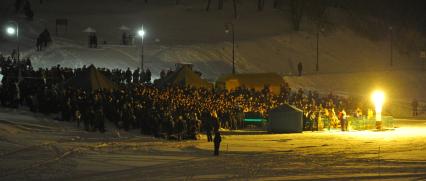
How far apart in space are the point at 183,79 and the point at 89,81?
7.63 m

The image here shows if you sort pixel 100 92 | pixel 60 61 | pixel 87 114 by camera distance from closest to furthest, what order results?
pixel 87 114 < pixel 100 92 < pixel 60 61

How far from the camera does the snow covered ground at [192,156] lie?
18.5 meters

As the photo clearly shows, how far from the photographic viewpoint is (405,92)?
5875 cm

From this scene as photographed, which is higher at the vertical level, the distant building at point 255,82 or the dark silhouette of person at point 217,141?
the distant building at point 255,82

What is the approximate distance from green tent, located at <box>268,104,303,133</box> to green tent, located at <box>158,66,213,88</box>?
5962mm

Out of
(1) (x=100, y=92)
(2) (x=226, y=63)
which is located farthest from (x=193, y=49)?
(1) (x=100, y=92)

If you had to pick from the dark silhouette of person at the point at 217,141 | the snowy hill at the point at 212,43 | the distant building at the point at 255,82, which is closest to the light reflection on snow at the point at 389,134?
the dark silhouette of person at the point at 217,141

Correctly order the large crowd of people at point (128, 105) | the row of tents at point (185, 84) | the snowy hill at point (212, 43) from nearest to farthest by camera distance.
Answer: the large crowd of people at point (128, 105), the row of tents at point (185, 84), the snowy hill at point (212, 43)

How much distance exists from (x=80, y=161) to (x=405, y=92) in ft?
140

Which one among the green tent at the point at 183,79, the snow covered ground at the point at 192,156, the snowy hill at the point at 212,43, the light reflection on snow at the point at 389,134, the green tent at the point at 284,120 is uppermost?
the snowy hill at the point at 212,43

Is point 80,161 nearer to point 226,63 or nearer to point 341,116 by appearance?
point 341,116

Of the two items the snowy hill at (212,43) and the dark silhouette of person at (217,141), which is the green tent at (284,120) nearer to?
the dark silhouette of person at (217,141)

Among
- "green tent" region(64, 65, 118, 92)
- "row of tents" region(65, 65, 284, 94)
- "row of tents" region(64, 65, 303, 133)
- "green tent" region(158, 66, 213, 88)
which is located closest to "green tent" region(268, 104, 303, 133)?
"row of tents" region(64, 65, 303, 133)

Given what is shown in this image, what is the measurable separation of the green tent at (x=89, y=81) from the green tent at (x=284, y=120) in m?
6.99
